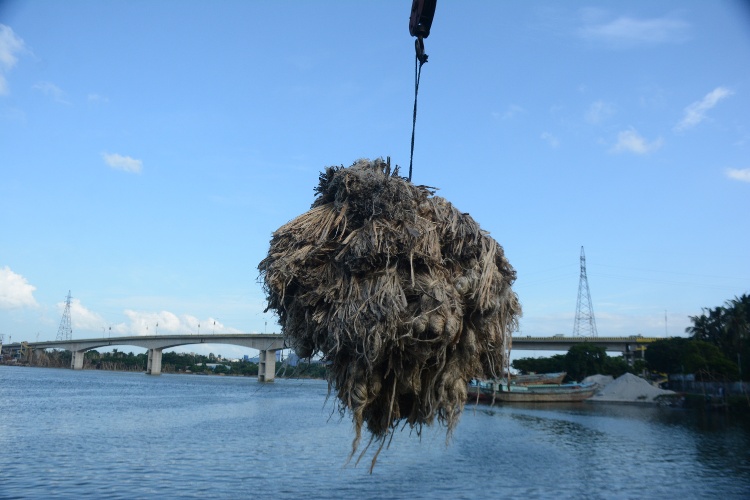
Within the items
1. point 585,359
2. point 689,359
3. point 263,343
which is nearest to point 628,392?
point 689,359

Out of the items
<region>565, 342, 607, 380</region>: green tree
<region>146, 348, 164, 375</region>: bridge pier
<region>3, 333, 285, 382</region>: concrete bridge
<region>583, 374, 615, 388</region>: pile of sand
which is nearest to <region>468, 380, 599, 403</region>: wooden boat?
<region>583, 374, 615, 388</region>: pile of sand

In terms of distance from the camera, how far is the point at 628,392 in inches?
3295

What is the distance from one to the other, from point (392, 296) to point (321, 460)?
923 inches

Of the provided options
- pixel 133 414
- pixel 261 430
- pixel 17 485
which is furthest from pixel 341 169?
pixel 133 414

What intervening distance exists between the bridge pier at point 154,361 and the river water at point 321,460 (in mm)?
73453

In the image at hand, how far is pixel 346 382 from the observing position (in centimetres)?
385

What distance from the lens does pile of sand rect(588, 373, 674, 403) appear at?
80.1m

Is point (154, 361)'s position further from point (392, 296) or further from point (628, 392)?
point (392, 296)

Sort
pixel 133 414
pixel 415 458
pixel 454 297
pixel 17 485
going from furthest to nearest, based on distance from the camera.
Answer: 1. pixel 133 414
2. pixel 415 458
3. pixel 17 485
4. pixel 454 297

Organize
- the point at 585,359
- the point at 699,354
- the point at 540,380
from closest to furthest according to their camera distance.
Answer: the point at 699,354, the point at 540,380, the point at 585,359

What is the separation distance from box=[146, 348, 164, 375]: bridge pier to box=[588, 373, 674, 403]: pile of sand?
81990 millimetres

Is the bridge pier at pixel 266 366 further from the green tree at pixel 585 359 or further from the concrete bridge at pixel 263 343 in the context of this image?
the green tree at pixel 585 359

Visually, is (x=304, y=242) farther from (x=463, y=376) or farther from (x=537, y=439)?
(x=537, y=439)

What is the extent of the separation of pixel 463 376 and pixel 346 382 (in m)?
0.83
